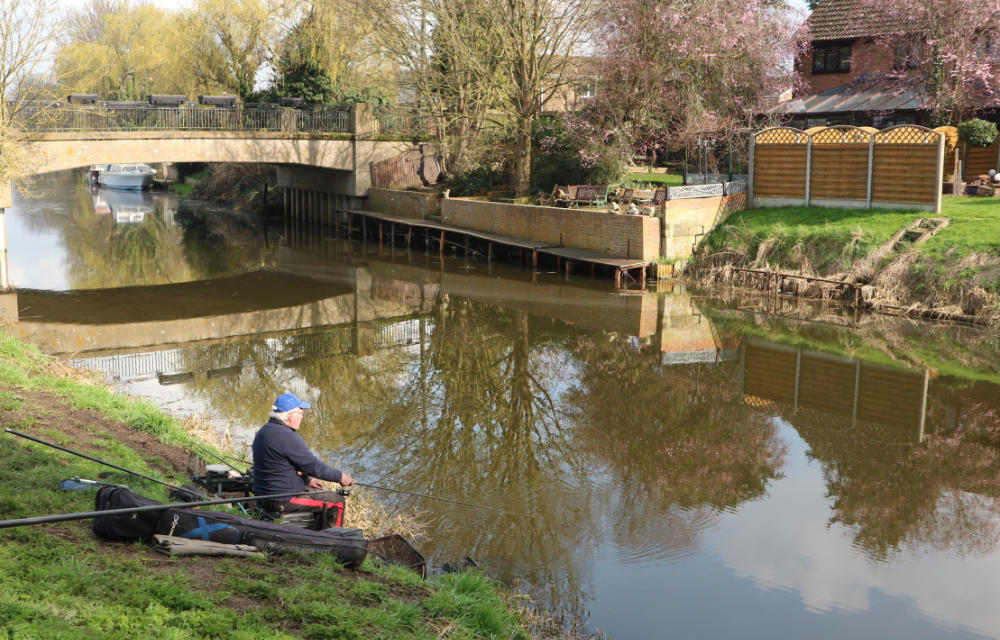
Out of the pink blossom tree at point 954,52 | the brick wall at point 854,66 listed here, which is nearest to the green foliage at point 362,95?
the brick wall at point 854,66

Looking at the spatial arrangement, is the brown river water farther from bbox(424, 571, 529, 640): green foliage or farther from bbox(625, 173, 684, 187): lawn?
bbox(625, 173, 684, 187): lawn

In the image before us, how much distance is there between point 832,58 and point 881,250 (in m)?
14.2

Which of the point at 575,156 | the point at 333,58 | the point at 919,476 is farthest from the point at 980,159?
the point at 333,58

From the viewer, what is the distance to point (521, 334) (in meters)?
17.0

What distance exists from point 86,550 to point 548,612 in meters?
3.35

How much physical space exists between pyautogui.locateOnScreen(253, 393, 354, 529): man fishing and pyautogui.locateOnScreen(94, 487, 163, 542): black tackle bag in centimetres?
108

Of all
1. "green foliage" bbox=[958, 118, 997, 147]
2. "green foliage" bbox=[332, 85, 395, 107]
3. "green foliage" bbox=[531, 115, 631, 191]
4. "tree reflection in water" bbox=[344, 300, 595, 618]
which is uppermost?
"green foliage" bbox=[332, 85, 395, 107]

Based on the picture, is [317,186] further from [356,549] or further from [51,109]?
[356,549]

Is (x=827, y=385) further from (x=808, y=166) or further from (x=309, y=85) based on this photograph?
→ (x=309, y=85)

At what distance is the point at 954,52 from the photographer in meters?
24.9

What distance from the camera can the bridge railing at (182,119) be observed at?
2727cm

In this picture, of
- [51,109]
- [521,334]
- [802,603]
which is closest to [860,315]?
[521,334]

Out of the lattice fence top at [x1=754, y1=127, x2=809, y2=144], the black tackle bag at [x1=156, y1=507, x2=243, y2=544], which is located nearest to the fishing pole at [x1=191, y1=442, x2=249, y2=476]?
the black tackle bag at [x1=156, y1=507, x2=243, y2=544]

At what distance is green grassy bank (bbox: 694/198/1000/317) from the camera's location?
1766 centimetres
